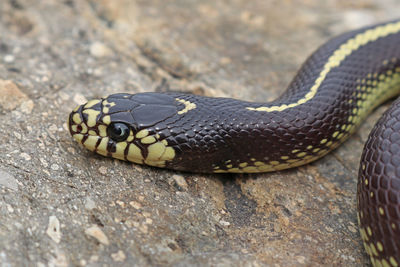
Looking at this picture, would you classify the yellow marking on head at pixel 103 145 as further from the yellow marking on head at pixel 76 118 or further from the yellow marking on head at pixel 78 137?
the yellow marking on head at pixel 76 118

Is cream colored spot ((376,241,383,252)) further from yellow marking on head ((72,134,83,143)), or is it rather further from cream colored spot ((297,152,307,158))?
yellow marking on head ((72,134,83,143))

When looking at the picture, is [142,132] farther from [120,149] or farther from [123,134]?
[120,149]

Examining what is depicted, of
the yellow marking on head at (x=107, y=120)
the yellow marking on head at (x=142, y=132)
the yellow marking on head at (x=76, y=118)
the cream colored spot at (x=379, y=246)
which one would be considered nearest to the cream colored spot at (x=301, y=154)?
the cream colored spot at (x=379, y=246)

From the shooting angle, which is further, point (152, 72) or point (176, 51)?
point (176, 51)

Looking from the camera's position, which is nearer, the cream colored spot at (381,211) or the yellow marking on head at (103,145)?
the cream colored spot at (381,211)

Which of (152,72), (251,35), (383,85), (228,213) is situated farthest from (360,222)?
(251,35)

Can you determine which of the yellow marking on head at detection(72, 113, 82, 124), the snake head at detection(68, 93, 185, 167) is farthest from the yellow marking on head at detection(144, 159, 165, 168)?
the yellow marking on head at detection(72, 113, 82, 124)

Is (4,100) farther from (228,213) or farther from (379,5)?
(379,5)
